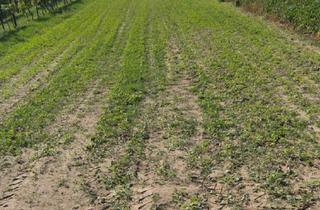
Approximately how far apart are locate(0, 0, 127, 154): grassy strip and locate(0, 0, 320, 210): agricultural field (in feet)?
0.13

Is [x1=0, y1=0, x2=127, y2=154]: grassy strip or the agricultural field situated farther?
[x1=0, y1=0, x2=127, y2=154]: grassy strip

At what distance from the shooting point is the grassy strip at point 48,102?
28.7 ft

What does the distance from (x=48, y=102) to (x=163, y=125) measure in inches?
144

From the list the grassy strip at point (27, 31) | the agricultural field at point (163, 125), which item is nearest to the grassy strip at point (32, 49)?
the agricultural field at point (163, 125)

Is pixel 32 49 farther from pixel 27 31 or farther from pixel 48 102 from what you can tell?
pixel 48 102

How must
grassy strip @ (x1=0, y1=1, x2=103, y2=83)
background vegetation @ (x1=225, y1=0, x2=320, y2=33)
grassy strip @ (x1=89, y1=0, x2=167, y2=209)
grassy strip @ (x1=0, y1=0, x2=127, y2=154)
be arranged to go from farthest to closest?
background vegetation @ (x1=225, y1=0, x2=320, y2=33)
grassy strip @ (x1=0, y1=1, x2=103, y2=83)
grassy strip @ (x1=0, y1=0, x2=127, y2=154)
grassy strip @ (x1=89, y1=0, x2=167, y2=209)

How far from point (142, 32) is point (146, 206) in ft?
49.9

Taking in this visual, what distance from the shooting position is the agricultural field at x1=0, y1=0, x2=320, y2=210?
6543 millimetres

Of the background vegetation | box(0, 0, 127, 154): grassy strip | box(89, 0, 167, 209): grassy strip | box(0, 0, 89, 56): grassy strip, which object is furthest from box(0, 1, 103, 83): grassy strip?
the background vegetation

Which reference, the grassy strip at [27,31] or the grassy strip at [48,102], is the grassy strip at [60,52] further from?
the grassy strip at [27,31]

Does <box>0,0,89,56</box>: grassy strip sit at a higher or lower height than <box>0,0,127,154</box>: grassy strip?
lower

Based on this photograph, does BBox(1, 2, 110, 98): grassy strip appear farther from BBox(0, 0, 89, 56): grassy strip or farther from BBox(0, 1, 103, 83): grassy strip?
BBox(0, 0, 89, 56): grassy strip

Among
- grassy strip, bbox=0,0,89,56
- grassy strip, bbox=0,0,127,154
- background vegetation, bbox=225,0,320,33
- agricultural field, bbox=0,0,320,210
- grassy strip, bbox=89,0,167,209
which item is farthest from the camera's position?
grassy strip, bbox=0,0,89,56

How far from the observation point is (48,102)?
35.5ft
